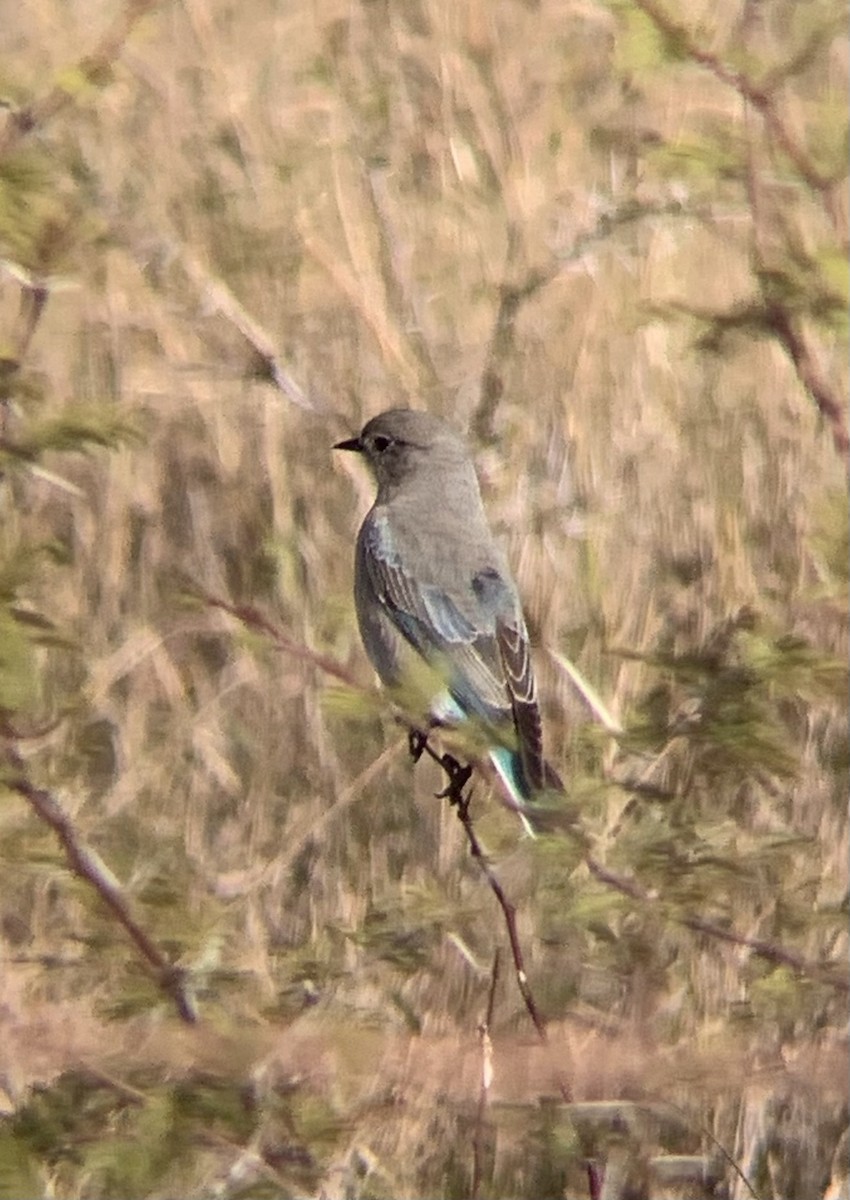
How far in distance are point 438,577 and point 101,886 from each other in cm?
260

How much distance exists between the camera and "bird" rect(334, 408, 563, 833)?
5.10 m

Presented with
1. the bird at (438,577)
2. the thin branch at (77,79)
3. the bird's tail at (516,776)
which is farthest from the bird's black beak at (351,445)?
the thin branch at (77,79)

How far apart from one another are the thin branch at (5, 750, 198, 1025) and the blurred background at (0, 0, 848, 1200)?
1.4 inches

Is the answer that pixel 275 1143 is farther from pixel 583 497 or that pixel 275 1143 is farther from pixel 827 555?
pixel 583 497

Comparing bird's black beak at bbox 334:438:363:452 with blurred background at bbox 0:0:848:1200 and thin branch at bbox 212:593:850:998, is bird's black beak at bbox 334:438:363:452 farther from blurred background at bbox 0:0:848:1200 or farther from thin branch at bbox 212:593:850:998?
thin branch at bbox 212:593:850:998

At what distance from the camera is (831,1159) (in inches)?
187

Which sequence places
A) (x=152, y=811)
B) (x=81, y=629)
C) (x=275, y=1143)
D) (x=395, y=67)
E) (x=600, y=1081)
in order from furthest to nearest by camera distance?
A: (x=395, y=67)
(x=81, y=629)
(x=152, y=811)
(x=275, y=1143)
(x=600, y=1081)

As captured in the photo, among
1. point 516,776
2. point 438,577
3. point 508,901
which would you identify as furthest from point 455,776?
point 438,577

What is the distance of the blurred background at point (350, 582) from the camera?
3156 millimetres

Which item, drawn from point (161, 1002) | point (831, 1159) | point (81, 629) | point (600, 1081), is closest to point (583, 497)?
point (81, 629)

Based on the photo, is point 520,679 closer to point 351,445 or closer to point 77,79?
point 351,445

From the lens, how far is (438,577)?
5.55 meters

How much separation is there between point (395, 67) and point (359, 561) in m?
2.13

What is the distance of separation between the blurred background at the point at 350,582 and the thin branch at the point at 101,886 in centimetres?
3
